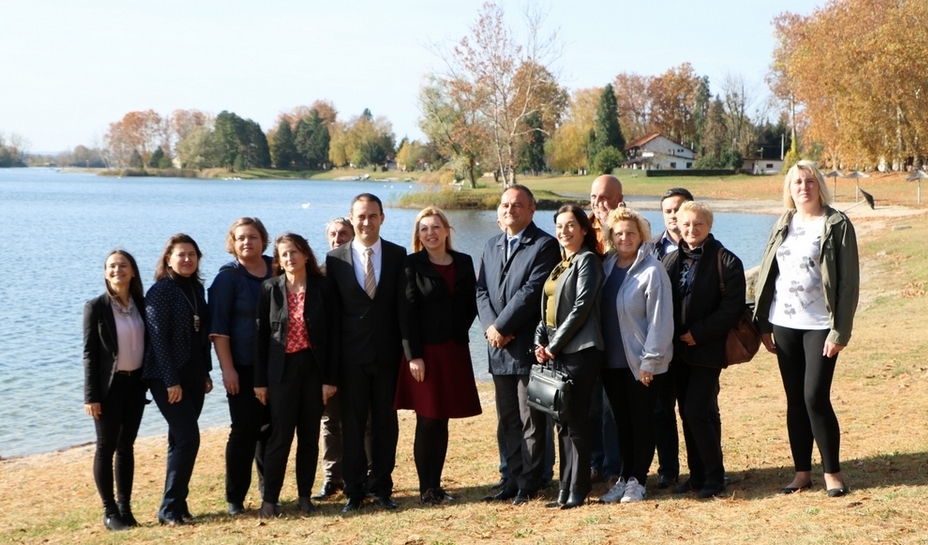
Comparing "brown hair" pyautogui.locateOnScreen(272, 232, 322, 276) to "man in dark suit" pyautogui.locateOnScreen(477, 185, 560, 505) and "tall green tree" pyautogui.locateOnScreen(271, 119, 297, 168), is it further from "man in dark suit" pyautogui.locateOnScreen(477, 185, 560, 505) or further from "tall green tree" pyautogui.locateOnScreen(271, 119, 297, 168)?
"tall green tree" pyautogui.locateOnScreen(271, 119, 297, 168)

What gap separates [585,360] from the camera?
18.4ft

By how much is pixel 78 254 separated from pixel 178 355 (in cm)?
2915

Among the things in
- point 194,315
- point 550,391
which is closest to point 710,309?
point 550,391

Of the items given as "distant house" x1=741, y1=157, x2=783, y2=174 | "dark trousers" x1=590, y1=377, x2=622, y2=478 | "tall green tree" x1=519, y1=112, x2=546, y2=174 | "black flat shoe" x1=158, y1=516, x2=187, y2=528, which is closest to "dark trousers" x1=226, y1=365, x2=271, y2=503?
"black flat shoe" x1=158, y1=516, x2=187, y2=528

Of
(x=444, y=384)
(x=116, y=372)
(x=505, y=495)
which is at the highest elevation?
(x=116, y=372)

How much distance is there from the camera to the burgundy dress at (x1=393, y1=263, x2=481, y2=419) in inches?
237

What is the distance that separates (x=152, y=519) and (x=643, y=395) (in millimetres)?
3444

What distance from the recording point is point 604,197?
6.41m

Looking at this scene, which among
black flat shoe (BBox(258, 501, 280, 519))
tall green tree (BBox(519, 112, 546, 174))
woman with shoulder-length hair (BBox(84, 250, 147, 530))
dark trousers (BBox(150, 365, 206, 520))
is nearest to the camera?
woman with shoulder-length hair (BBox(84, 250, 147, 530))

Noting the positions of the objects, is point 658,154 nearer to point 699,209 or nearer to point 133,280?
point 699,209

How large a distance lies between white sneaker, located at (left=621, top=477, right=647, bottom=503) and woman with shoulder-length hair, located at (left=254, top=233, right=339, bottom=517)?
1983 millimetres

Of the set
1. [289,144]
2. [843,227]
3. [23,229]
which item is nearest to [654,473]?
[843,227]

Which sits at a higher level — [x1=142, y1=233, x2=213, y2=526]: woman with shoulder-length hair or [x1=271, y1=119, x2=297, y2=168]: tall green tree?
[x1=271, y1=119, x2=297, y2=168]: tall green tree

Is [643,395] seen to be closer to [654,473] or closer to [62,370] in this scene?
[654,473]
